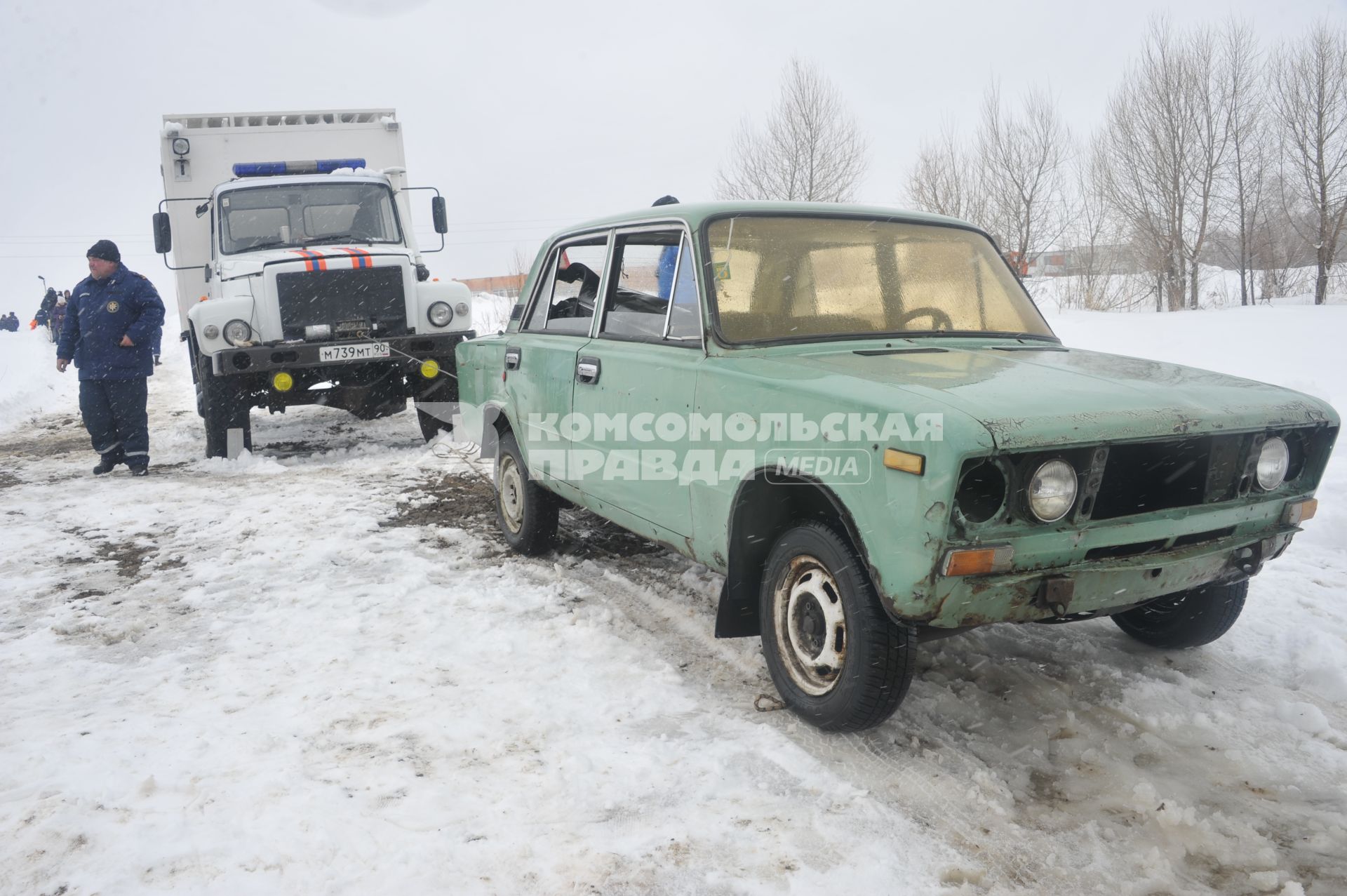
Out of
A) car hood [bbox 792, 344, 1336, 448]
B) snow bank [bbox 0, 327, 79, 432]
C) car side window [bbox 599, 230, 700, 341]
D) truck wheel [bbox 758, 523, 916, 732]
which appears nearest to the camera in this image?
car hood [bbox 792, 344, 1336, 448]

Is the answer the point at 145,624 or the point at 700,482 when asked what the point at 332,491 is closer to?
the point at 145,624

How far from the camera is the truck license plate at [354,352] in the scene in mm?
Answer: 8172

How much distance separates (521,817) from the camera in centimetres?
262

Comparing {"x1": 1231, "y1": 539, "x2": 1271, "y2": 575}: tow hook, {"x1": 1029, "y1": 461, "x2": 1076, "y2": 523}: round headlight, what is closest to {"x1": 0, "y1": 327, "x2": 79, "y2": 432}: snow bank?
{"x1": 1029, "y1": 461, "x2": 1076, "y2": 523}: round headlight

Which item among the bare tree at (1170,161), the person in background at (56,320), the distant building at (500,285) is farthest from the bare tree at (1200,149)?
the person in background at (56,320)

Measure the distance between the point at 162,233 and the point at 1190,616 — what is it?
32.5ft

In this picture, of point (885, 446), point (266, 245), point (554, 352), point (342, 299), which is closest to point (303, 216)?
point (266, 245)

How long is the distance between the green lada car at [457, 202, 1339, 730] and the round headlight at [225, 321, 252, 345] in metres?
4.89

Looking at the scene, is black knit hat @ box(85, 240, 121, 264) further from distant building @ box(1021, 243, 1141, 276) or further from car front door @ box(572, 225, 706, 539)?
distant building @ box(1021, 243, 1141, 276)

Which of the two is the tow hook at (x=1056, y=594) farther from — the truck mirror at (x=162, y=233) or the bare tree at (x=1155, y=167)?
the bare tree at (x=1155, y=167)

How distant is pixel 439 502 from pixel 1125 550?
196 inches

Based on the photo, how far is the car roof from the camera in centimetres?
372

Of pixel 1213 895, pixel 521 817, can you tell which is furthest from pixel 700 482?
pixel 1213 895

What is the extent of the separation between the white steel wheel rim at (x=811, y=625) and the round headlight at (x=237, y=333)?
21.9 ft
